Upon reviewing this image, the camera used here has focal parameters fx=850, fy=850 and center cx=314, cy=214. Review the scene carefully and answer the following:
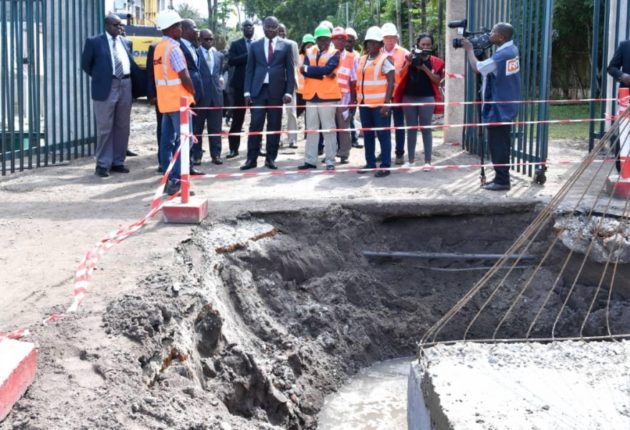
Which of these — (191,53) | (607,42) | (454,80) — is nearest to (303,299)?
(191,53)

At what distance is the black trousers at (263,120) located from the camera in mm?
10719

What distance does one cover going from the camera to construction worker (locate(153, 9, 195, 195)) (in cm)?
885

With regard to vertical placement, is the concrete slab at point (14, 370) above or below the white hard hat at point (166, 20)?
below

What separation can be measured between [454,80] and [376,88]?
339 centimetres

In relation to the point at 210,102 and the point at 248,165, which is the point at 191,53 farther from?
the point at 248,165

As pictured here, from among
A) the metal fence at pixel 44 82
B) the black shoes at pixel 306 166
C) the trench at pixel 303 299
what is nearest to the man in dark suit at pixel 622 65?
the trench at pixel 303 299

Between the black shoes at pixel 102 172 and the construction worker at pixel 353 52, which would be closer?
the black shoes at pixel 102 172

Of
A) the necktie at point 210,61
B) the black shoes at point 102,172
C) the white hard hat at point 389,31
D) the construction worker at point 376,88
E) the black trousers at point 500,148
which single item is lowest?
the black shoes at point 102,172

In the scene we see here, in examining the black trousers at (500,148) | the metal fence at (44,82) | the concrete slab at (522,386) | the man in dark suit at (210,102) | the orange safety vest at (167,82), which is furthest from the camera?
the man in dark suit at (210,102)

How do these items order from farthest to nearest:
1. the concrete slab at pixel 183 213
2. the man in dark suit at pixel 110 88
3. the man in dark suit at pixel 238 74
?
the man in dark suit at pixel 238 74 → the man in dark suit at pixel 110 88 → the concrete slab at pixel 183 213

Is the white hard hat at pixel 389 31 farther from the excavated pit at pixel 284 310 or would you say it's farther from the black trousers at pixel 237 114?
the excavated pit at pixel 284 310

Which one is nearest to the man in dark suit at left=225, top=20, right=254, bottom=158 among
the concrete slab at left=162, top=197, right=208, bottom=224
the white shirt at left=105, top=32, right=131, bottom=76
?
the white shirt at left=105, top=32, right=131, bottom=76

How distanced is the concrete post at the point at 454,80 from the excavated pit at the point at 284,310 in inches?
200

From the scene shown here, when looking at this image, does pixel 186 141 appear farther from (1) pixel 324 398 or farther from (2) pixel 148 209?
(1) pixel 324 398
